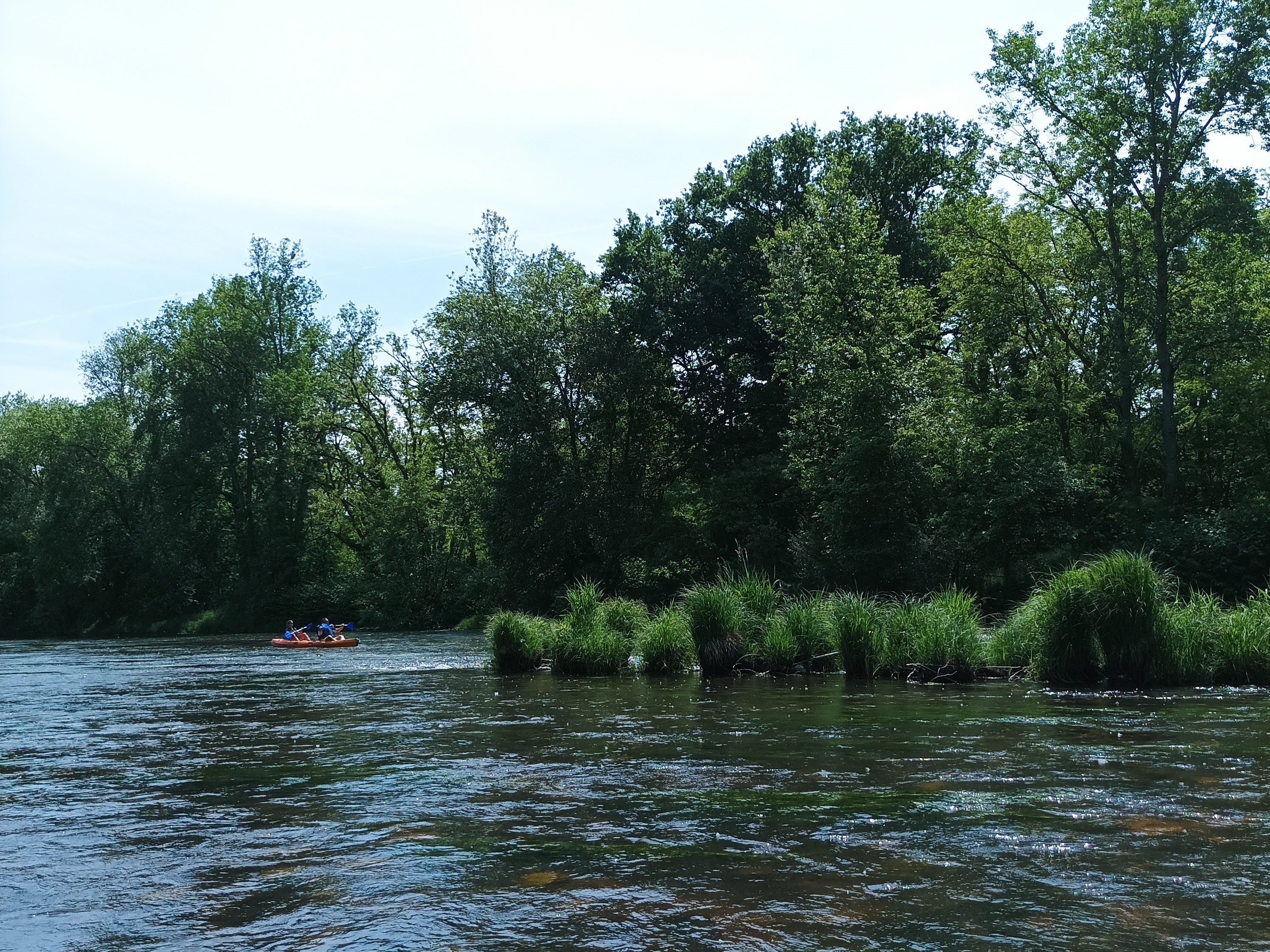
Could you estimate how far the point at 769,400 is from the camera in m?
48.1

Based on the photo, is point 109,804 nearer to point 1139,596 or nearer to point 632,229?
point 1139,596

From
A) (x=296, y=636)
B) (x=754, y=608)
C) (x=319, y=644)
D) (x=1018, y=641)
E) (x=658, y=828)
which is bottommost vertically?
(x=658, y=828)

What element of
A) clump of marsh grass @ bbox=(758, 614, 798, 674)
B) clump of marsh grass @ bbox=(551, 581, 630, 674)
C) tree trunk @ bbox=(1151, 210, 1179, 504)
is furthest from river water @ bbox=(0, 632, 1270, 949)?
tree trunk @ bbox=(1151, 210, 1179, 504)

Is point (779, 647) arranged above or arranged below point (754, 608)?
below

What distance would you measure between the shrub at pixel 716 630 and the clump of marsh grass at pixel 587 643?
2337mm

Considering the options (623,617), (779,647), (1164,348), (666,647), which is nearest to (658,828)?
(779,647)

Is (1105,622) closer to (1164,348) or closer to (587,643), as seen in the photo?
(587,643)

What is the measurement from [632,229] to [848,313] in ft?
54.1

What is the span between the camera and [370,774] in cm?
1077

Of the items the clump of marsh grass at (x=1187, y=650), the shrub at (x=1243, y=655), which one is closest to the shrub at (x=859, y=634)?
the clump of marsh grass at (x=1187, y=650)

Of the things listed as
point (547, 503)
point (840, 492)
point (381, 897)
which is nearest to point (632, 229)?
point (547, 503)

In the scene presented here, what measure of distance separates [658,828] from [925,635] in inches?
470

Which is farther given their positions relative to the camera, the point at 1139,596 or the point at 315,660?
the point at 315,660

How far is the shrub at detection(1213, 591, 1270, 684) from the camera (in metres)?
16.7
